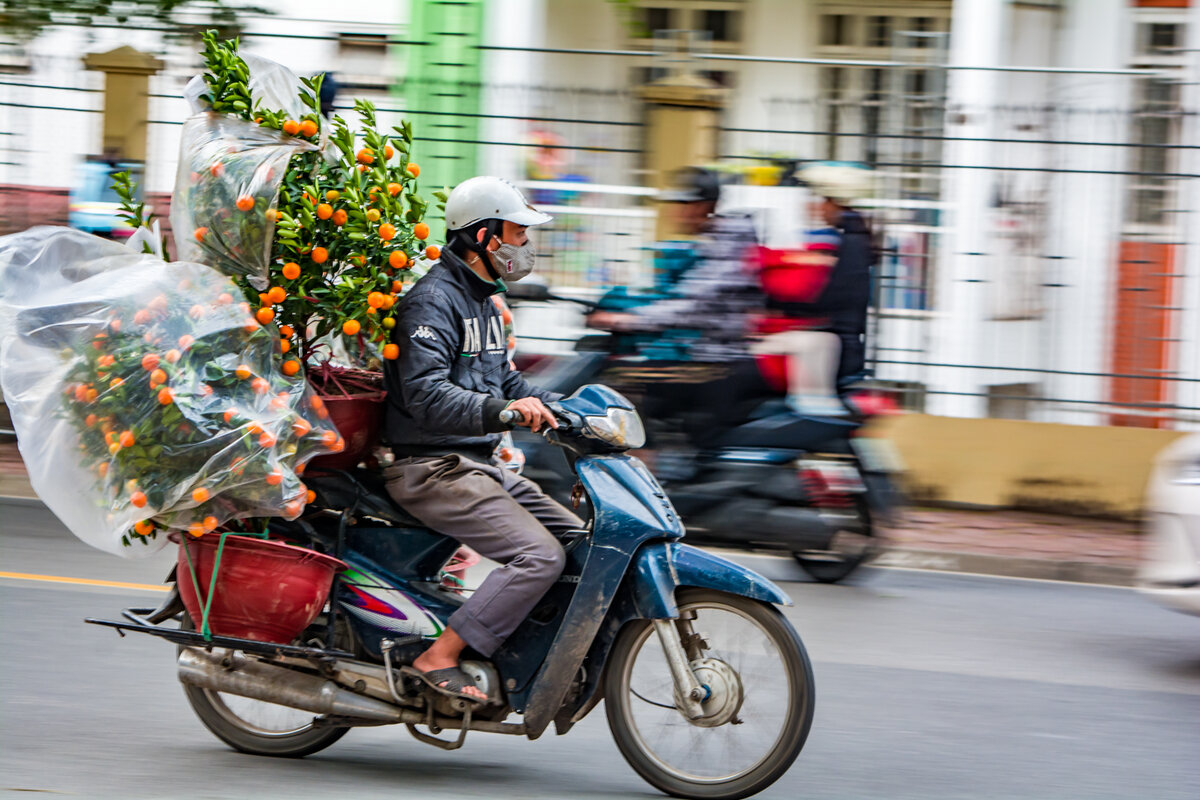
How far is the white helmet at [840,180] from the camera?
8.04 metres

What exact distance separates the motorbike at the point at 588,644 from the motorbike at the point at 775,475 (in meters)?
3.28

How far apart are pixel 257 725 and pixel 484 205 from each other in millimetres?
1804

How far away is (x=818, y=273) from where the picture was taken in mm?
7699

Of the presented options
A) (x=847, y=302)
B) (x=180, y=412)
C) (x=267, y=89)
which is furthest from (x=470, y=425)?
(x=847, y=302)

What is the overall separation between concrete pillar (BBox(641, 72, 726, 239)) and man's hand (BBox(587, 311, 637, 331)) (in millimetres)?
2524

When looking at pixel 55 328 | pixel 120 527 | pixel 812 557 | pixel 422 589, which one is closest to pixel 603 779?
pixel 422 589

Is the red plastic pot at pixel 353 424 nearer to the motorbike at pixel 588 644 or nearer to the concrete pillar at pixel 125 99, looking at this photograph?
the motorbike at pixel 588 644

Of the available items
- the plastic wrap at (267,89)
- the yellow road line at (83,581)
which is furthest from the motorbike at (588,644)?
the yellow road line at (83,581)

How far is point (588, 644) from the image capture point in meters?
4.02

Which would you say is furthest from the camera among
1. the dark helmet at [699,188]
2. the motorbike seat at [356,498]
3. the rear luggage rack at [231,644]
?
the dark helmet at [699,188]

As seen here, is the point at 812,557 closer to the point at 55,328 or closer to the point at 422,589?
the point at 422,589

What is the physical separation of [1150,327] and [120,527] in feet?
24.8

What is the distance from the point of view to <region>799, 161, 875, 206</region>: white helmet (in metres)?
8.04

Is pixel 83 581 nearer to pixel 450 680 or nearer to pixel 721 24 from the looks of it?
pixel 450 680
